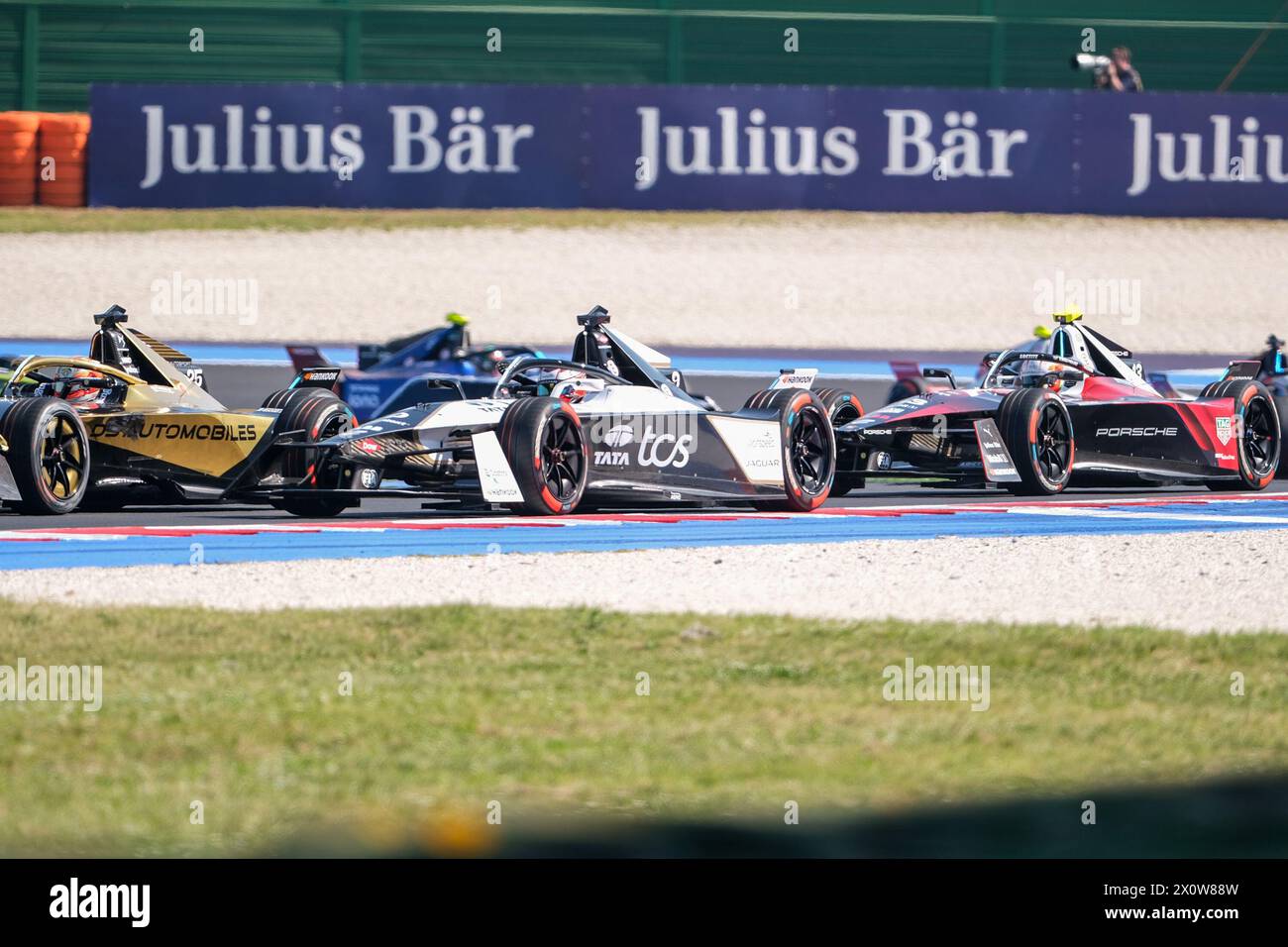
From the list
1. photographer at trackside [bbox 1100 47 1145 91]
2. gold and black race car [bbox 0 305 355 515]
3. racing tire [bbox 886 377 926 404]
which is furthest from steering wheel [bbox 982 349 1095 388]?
photographer at trackside [bbox 1100 47 1145 91]

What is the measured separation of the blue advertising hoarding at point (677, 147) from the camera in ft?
87.7

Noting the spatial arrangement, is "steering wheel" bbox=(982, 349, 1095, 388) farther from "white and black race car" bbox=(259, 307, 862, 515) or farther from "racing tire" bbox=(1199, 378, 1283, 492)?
"white and black race car" bbox=(259, 307, 862, 515)

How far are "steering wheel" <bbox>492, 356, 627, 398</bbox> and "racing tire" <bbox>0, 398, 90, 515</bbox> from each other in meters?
2.38

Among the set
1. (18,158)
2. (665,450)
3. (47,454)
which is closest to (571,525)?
(665,450)

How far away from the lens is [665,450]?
39.8 ft

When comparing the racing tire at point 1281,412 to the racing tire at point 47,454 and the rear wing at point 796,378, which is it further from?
the racing tire at point 47,454

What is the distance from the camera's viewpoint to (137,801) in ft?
17.3

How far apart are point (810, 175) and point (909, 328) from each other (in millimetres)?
3112

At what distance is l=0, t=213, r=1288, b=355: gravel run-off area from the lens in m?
25.2

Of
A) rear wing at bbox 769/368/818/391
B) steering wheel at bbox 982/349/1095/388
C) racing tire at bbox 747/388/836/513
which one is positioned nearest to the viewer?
racing tire at bbox 747/388/836/513

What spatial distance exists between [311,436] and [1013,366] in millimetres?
5255

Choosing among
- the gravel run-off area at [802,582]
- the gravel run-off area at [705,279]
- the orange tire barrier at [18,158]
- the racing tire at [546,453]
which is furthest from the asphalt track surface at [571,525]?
the orange tire barrier at [18,158]
